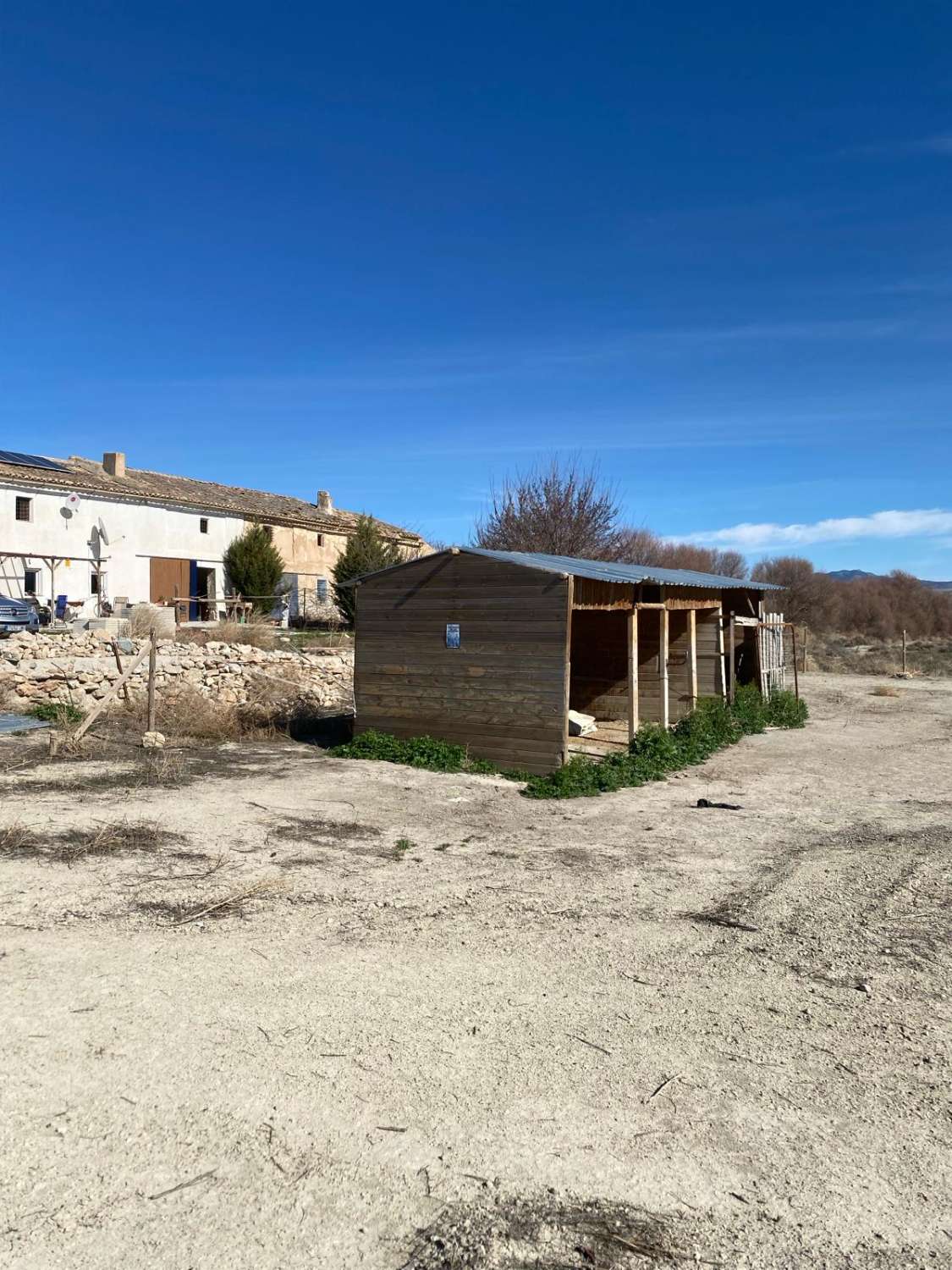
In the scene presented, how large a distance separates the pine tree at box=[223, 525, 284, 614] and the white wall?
0.79 meters

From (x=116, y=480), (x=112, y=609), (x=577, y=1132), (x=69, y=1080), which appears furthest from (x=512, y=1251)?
(x=116, y=480)

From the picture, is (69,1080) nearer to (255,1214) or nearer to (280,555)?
(255,1214)

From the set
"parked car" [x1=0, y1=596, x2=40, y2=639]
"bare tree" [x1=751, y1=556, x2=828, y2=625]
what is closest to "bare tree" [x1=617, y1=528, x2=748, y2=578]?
"bare tree" [x1=751, y1=556, x2=828, y2=625]

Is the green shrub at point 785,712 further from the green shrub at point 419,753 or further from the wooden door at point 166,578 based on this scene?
the wooden door at point 166,578

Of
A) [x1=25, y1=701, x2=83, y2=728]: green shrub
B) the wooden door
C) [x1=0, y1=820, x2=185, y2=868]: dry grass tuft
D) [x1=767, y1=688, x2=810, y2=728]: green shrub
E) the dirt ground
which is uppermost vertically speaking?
the wooden door

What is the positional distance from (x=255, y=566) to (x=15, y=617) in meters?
13.3

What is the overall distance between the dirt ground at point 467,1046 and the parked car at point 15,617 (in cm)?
1415

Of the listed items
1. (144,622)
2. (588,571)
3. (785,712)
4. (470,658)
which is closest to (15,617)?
(144,622)

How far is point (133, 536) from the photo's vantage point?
3197 cm

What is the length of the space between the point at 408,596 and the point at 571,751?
337 centimetres

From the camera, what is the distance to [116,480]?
109 ft

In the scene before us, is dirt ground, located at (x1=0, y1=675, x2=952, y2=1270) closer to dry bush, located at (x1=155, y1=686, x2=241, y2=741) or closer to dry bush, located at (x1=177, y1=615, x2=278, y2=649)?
dry bush, located at (x1=155, y1=686, x2=241, y2=741)

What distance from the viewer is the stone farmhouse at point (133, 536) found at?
28734 millimetres

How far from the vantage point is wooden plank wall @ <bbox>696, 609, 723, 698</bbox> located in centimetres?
1841
